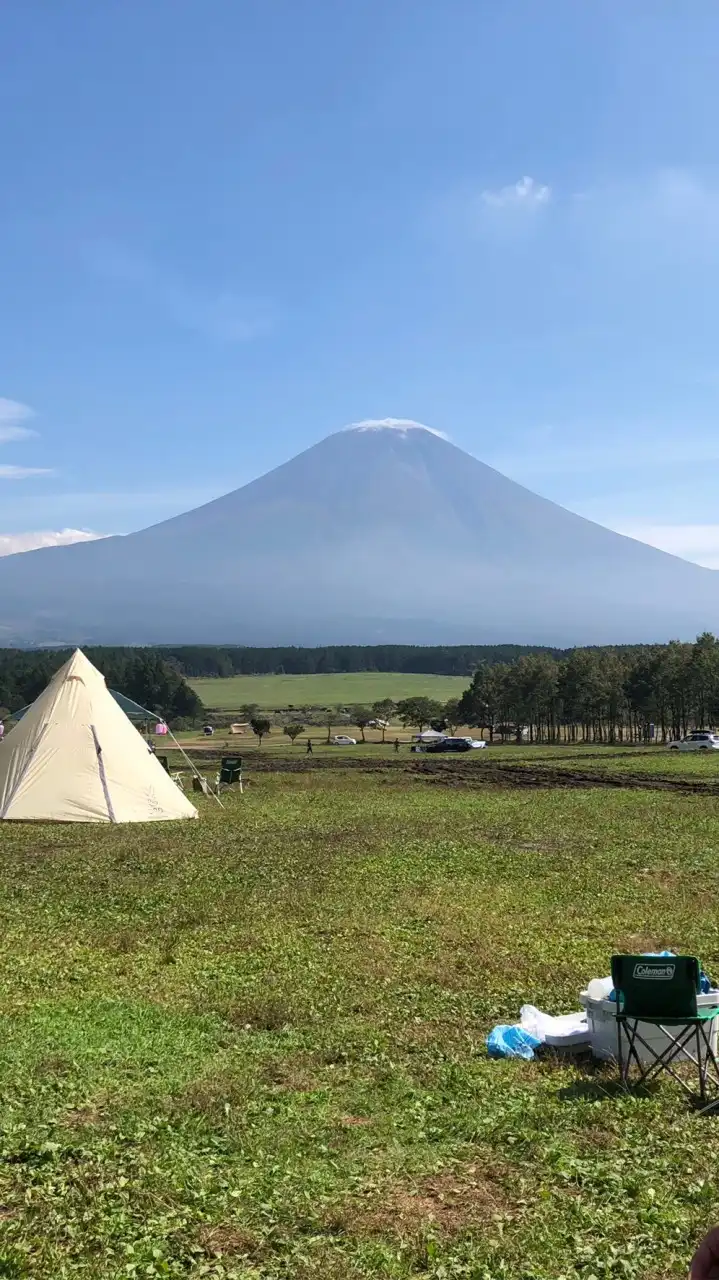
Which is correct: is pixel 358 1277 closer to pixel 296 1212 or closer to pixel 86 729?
pixel 296 1212

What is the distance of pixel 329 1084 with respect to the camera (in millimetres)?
7621

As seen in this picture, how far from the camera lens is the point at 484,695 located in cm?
8381

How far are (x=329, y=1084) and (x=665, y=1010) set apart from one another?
2623 millimetres

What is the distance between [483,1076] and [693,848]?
534 inches

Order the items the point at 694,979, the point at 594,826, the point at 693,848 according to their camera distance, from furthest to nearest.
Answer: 1. the point at 594,826
2. the point at 693,848
3. the point at 694,979

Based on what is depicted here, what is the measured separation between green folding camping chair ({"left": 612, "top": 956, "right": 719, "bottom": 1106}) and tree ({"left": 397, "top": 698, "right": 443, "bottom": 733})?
81.4m

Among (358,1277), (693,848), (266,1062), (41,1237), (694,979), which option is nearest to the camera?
(358,1277)

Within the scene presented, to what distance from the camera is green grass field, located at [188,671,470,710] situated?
133250 mm

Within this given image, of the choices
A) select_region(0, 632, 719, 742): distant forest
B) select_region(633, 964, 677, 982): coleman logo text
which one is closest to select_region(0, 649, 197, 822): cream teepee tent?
select_region(633, 964, 677, 982): coleman logo text

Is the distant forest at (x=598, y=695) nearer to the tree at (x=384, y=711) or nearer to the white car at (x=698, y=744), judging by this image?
the tree at (x=384, y=711)

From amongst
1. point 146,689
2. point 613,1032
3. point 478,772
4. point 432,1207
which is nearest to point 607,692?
point 478,772

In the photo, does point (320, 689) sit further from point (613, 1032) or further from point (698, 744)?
point (613, 1032)

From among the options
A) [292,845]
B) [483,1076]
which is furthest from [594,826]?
[483,1076]

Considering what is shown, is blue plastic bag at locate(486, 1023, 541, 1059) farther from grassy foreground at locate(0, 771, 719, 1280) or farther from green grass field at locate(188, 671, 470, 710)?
green grass field at locate(188, 671, 470, 710)
